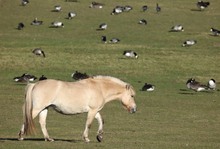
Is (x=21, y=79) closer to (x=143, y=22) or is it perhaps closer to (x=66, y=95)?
(x=66, y=95)

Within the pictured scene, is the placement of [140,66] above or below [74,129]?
below

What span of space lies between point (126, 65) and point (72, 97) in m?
23.4

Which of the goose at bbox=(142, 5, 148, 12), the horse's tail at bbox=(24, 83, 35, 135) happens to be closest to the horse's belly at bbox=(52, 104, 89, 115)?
the horse's tail at bbox=(24, 83, 35, 135)

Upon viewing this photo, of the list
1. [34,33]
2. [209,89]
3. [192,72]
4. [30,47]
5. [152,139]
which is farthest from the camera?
[34,33]

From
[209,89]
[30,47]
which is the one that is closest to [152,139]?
[209,89]

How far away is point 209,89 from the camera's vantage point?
122 ft

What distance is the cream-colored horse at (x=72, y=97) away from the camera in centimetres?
1923

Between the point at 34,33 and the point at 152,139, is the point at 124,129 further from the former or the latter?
the point at 34,33

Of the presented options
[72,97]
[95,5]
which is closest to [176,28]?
[95,5]

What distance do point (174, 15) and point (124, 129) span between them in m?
34.7

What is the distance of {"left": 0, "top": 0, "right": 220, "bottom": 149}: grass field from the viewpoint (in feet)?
73.9

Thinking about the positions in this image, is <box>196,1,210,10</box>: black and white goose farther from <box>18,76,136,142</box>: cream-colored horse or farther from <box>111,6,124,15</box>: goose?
<box>18,76,136,142</box>: cream-colored horse

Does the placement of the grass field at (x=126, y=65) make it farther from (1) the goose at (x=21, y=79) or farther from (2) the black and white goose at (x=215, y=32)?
(2) the black and white goose at (x=215, y=32)

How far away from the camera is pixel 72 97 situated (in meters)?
19.7
